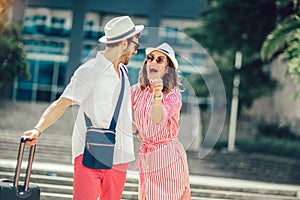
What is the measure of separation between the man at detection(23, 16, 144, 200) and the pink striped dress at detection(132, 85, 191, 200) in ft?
0.36

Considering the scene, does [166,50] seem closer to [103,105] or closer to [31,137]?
[103,105]

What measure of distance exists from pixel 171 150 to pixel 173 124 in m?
0.16

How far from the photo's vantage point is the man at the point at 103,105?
4445 mm

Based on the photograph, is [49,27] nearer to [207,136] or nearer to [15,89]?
[15,89]

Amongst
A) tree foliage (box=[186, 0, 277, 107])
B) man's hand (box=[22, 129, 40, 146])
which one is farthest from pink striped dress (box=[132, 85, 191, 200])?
tree foliage (box=[186, 0, 277, 107])

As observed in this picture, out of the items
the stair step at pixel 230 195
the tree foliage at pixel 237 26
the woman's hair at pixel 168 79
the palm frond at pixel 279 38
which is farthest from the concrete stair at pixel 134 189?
the tree foliage at pixel 237 26

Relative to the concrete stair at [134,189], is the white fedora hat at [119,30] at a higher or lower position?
higher

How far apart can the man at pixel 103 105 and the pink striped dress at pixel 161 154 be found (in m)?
0.11

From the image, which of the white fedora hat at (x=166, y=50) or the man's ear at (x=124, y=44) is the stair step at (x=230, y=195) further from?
the man's ear at (x=124, y=44)

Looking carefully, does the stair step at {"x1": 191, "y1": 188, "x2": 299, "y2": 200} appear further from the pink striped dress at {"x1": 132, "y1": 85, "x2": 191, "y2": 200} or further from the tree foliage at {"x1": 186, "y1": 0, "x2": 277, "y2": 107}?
the tree foliage at {"x1": 186, "y1": 0, "x2": 277, "y2": 107}

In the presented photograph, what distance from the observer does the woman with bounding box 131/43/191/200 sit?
4621mm

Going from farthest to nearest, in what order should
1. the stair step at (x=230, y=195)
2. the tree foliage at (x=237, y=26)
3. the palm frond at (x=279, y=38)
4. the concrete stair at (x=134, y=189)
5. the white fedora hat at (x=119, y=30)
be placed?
the tree foliage at (x=237, y=26) < the palm frond at (x=279, y=38) < the stair step at (x=230, y=195) < the concrete stair at (x=134, y=189) < the white fedora hat at (x=119, y=30)

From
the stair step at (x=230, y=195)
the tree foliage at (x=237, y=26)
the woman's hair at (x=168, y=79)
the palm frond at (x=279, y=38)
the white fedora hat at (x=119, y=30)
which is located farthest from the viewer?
the tree foliage at (x=237, y=26)

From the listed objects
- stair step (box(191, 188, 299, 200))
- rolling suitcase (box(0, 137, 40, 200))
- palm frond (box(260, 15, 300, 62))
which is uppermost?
palm frond (box(260, 15, 300, 62))
